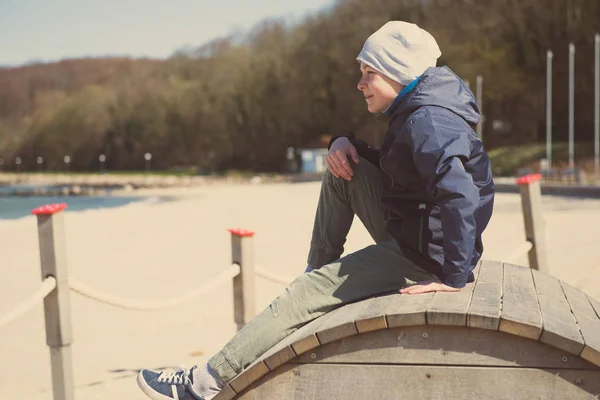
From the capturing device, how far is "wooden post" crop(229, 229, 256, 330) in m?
4.20

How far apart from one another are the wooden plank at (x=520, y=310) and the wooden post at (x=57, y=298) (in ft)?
6.39

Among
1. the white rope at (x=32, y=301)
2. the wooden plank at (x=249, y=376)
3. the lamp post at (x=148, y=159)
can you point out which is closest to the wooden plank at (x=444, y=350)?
the wooden plank at (x=249, y=376)

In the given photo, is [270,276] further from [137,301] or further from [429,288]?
[429,288]

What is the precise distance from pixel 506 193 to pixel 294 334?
76.6 feet

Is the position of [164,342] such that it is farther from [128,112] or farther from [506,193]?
[128,112]

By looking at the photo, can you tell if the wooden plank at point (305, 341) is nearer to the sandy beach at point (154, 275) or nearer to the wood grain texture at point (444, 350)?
the wood grain texture at point (444, 350)

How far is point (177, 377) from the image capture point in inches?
109

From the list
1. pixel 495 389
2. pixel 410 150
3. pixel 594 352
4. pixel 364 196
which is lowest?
pixel 495 389

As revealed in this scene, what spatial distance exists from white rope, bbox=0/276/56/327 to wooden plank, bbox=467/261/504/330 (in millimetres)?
1797

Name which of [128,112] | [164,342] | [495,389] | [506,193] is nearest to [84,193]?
[128,112]

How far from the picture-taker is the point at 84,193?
225 feet

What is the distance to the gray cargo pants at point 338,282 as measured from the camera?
2719mm

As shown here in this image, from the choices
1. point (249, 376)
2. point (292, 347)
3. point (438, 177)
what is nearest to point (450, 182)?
point (438, 177)

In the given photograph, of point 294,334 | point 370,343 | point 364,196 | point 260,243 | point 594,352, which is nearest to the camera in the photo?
Answer: point 594,352
